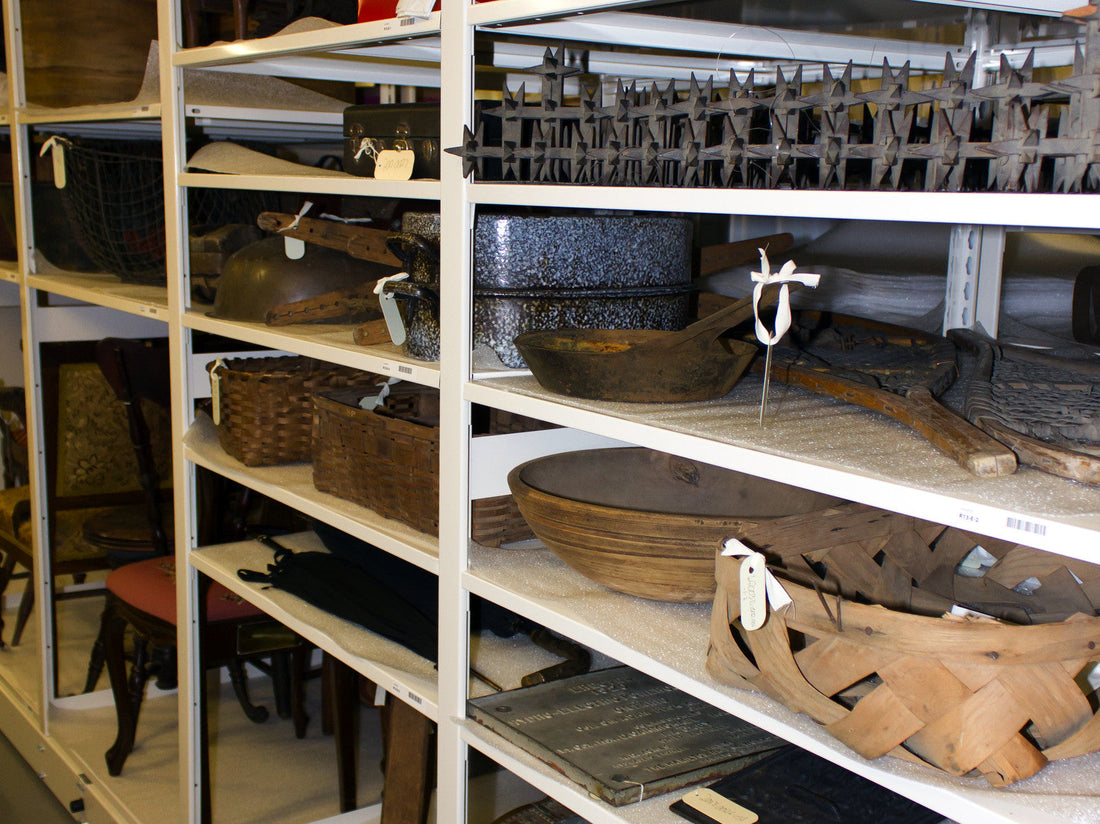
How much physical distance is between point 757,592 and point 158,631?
1.99m

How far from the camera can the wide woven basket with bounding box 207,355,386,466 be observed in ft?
6.58

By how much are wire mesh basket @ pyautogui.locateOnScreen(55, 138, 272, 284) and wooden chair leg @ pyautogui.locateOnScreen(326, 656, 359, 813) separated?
40.9 inches

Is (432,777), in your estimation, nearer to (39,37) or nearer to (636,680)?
(636,680)

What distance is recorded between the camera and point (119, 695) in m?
2.76

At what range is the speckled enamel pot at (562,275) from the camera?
4.79ft

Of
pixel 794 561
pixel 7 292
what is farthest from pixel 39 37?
pixel 794 561

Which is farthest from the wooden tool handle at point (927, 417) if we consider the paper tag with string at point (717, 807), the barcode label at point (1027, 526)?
the paper tag with string at point (717, 807)

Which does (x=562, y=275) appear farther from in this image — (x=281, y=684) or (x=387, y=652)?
(x=281, y=684)

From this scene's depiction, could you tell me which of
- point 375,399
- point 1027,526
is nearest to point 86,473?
point 375,399

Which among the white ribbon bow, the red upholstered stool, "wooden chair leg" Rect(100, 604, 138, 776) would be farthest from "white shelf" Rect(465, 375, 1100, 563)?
"wooden chair leg" Rect(100, 604, 138, 776)

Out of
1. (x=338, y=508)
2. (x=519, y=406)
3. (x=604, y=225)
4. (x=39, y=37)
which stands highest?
(x=39, y=37)

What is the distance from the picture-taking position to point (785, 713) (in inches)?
40.9

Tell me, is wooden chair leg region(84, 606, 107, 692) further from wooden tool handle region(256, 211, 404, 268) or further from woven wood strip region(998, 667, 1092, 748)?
woven wood strip region(998, 667, 1092, 748)

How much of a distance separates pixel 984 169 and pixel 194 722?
189cm
